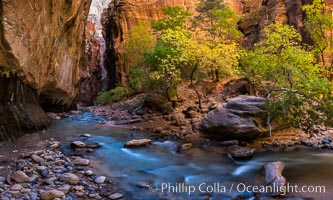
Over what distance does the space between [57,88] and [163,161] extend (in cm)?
1124

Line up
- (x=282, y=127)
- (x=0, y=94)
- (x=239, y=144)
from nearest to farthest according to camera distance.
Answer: (x=0, y=94)
(x=239, y=144)
(x=282, y=127)

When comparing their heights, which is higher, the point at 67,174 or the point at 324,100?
the point at 324,100

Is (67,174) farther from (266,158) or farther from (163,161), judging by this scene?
(266,158)

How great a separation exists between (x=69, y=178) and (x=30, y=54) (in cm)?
597

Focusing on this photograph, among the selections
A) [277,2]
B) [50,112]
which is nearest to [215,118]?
[50,112]

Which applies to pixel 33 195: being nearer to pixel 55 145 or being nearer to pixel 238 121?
pixel 55 145

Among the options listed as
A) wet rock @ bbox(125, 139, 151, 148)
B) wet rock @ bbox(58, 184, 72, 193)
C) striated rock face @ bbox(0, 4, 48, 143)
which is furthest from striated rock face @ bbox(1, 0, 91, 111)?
wet rock @ bbox(58, 184, 72, 193)

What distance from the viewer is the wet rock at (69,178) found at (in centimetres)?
680

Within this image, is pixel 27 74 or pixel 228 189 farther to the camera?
pixel 27 74

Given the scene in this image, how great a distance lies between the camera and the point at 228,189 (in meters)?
6.96

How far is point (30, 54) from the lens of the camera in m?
10.8

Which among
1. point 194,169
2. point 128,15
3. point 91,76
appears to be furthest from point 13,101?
point 91,76

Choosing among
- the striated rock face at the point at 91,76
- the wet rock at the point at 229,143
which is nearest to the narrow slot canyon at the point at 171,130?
the wet rock at the point at 229,143

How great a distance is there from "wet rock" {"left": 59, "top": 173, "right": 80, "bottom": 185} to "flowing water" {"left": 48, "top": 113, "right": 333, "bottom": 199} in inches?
39.4
